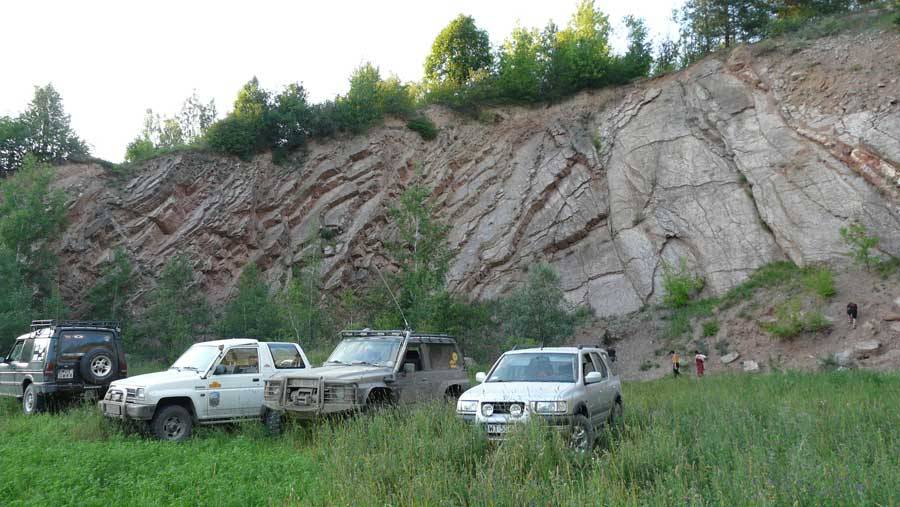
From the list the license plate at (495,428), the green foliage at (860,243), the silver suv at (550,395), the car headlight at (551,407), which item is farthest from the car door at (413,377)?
the green foliage at (860,243)

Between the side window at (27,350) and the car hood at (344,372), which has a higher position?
the side window at (27,350)

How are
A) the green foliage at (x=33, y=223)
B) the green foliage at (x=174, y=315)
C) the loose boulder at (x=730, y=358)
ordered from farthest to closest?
the green foliage at (x=33, y=223) < the green foliage at (x=174, y=315) < the loose boulder at (x=730, y=358)

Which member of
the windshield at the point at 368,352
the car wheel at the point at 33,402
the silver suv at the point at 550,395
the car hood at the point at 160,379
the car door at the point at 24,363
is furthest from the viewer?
the car door at the point at 24,363

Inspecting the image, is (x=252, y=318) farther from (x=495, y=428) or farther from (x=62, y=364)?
(x=495, y=428)

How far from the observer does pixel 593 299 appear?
27.7 metres

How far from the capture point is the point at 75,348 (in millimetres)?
12797

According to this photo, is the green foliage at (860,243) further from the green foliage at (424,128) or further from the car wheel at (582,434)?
the green foliage at (424,128)

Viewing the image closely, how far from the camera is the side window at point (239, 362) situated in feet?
35.4

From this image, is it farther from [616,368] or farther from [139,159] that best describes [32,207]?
[616,368]

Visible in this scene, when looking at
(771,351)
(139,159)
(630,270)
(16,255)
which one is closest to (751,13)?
(630,270)

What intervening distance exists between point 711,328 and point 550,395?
59.3ft

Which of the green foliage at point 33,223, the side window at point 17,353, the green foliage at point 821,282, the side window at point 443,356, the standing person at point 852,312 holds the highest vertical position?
the green foliage at point 33,223

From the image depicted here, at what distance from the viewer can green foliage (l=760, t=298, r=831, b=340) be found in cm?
2083

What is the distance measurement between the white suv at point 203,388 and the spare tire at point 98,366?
9.32ft
